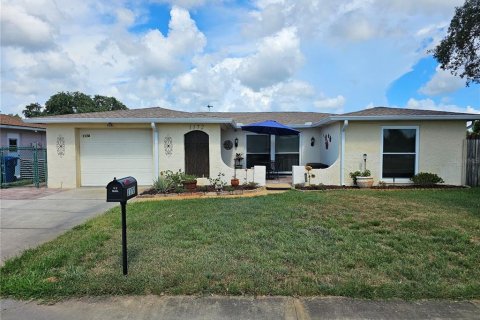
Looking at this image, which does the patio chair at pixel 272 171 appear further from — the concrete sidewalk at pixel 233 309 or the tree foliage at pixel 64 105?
the tree foliage at pixel 64 105

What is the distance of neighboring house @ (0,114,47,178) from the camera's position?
16.3m

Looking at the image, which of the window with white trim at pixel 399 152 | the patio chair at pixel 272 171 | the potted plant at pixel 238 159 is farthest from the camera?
the potted plant at pixel 238 159

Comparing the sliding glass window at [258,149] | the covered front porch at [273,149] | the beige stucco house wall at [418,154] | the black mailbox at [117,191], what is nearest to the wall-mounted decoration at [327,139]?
the covered front porch at [273,149]

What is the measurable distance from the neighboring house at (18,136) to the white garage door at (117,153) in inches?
169

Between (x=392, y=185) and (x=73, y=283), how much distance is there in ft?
35.4

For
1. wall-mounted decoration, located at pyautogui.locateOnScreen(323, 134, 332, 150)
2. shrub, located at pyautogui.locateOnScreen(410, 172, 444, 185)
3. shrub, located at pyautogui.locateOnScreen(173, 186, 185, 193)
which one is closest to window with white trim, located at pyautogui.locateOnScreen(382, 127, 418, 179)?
shrub, located at pyautogui.locateOnScreen(410, 172, 444, 185)

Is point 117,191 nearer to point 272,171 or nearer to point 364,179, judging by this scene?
point 364,179

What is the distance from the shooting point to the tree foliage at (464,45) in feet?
33.3

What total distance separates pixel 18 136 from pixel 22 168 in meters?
2.14

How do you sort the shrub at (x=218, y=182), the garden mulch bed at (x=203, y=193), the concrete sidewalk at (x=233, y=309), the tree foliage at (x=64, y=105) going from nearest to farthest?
the concrete sidewalk at (x=233, y=309), the garden mulch bed at (x=203, y=193), the shrub at (x=218, y=182), the tree foliage at (x=64, y=105)

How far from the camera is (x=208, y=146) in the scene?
40.0 feet

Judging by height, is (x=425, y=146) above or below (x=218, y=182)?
above

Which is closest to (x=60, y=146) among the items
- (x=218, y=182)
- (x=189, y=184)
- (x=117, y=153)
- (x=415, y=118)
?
(x=117, y=153)

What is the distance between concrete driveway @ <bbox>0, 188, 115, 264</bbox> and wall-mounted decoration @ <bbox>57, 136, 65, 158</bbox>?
1447mm
